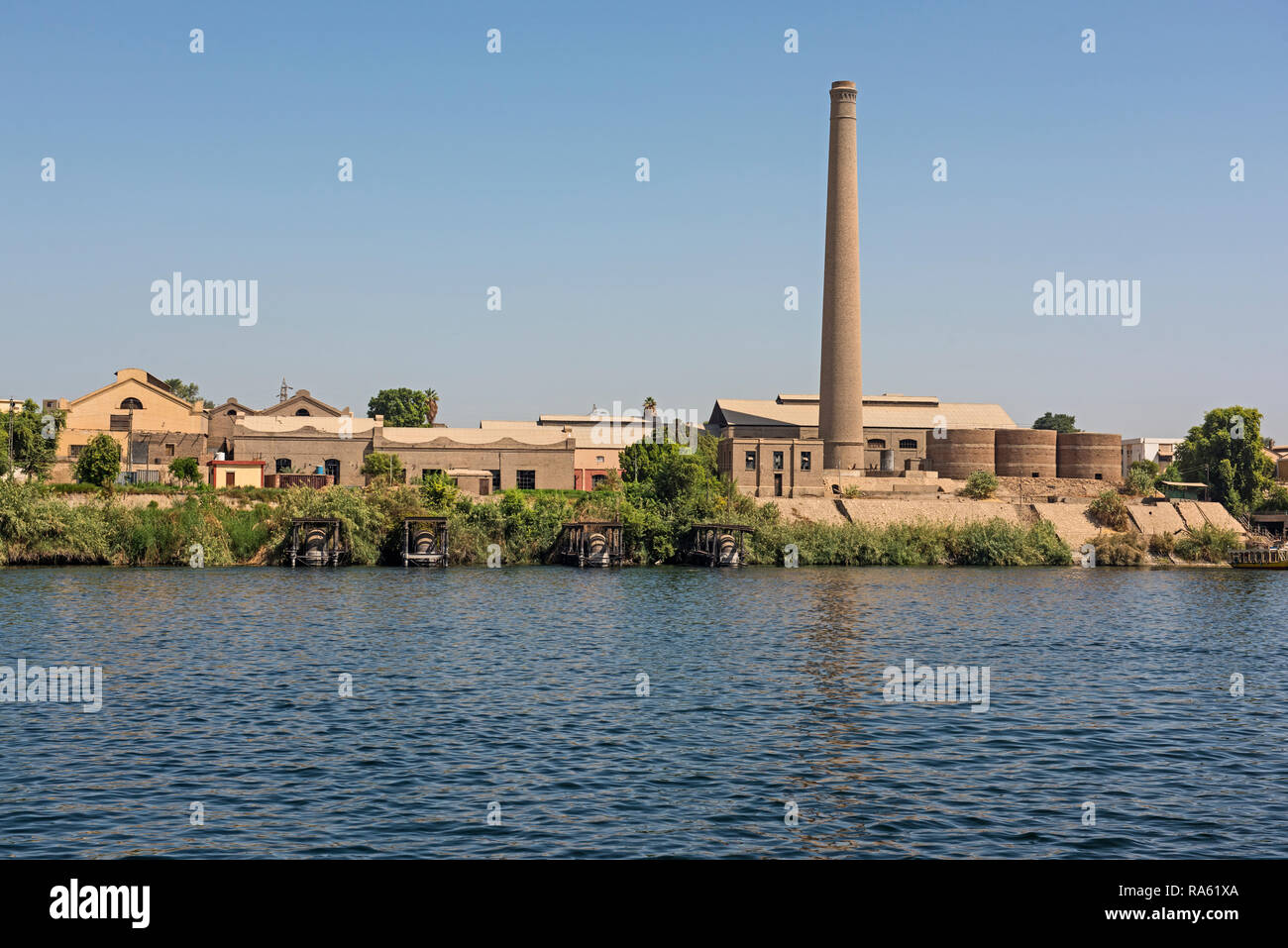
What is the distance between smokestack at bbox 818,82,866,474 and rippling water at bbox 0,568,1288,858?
56.7 m

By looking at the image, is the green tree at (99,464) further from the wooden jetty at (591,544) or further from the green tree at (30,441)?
the wooden jetty at (591,544)

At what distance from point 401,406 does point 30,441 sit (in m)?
77.9

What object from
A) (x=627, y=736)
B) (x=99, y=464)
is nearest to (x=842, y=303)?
(x=99, y=464)

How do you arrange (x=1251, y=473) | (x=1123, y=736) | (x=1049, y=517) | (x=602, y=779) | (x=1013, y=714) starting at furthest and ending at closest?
1. (x=1251, y=473)
2. (x=1049, y=517)
3. (x=1013, y=714)
4. (x=1123, y=736)
5. (x=602, y=779)

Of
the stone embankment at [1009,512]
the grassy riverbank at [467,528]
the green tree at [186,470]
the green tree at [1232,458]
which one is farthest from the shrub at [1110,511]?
the green tree at [186,470]

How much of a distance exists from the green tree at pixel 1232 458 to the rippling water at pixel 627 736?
3142 inches

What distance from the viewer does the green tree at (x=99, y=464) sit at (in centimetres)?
8188

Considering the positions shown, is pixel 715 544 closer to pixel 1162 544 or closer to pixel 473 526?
pixel 473 526

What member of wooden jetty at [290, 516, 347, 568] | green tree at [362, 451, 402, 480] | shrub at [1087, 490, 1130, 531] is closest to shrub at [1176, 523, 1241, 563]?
shrub at [1087, 490, 1130, 531]
